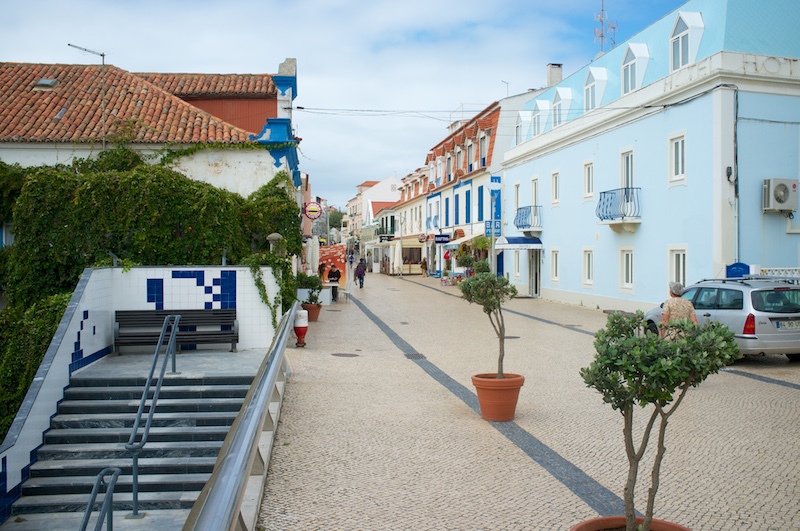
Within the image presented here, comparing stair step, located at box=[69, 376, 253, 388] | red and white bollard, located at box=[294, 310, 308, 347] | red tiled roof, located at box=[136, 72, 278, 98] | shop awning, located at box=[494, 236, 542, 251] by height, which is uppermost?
red tiled roof, located at box=[136, 72, 278, 98]

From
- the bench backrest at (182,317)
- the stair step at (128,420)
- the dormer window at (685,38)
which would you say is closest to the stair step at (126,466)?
the stair step at (128,420)

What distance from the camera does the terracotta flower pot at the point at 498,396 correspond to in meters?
8.42

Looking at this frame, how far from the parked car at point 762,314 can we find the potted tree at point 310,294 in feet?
33.6

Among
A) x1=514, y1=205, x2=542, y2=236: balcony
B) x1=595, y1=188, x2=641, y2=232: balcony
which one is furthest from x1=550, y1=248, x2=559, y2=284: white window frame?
x1=595, y1=188, x2=641, y2=232: balcony

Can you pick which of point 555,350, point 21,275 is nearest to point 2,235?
point 21,275

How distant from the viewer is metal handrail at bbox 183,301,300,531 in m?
2.90

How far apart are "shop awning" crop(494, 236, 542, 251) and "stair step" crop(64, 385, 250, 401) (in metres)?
22.3

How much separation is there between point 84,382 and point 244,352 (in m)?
3.02

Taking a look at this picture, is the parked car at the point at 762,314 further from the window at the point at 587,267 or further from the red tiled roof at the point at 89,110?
the window at the point at 587,267

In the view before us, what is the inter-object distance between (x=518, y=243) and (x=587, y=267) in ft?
17.1

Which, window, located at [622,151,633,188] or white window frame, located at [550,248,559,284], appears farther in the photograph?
white window frame, located at [550,248,559,284]

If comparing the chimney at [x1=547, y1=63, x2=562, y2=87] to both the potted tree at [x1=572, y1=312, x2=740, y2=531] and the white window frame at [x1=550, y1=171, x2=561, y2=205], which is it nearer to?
the white window frame at [x1=550, y1=171, x2=561, y2=205]

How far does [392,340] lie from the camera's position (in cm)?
1661

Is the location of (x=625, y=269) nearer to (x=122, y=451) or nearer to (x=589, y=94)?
(x=589, y=94)
